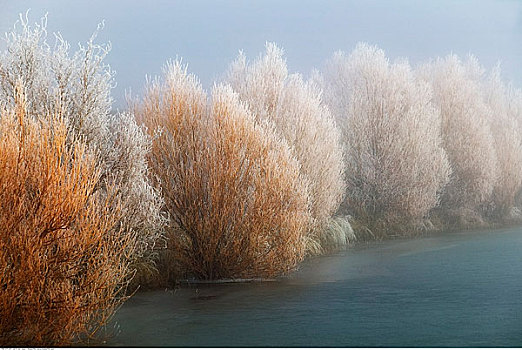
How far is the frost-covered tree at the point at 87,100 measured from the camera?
970 cm

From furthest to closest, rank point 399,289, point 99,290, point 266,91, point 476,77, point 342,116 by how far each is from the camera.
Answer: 1. point 476,77
2. point 342,116
3. point 266,91
4. point 399,289
5. point 99,290

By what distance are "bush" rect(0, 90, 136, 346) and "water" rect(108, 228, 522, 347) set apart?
42.8 inches

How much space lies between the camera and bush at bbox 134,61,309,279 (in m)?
11.5

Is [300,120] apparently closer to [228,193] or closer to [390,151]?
[228,193]

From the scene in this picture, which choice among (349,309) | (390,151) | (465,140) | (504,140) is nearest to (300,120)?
(390,151)

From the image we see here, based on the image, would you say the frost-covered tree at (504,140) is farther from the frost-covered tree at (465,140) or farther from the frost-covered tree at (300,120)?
the frost-covered tree at (300,120)

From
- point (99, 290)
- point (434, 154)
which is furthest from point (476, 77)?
point (99, 290)

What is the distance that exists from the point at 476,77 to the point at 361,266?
1507 cm

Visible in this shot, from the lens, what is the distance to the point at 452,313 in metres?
9.40

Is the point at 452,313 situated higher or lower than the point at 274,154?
lower

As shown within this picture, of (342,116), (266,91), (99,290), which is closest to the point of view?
(99,290)

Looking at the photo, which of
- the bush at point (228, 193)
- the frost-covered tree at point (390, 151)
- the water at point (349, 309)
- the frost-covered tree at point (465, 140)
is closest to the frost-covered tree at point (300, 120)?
the water at point (349, 309)

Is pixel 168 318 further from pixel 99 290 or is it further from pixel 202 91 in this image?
pixel 202 91

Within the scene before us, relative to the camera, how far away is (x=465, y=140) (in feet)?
78.5
